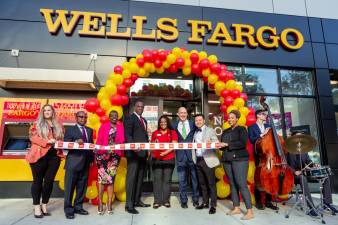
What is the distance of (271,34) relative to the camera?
6.86 meters

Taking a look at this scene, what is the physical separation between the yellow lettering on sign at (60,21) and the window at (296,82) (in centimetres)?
604

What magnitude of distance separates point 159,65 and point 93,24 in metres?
2.41

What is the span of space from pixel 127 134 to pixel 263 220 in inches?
105

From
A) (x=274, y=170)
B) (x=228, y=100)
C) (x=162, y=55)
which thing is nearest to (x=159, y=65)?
(x=162, y=55)

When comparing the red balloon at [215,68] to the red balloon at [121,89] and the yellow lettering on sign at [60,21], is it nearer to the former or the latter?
the red balloon at [121,89]

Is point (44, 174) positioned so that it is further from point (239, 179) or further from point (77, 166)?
point (239, 179)

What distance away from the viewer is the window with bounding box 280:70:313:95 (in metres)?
6.81

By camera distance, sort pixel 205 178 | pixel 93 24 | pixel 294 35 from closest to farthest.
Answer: pixel 205 178 → pixel 93 24 → pixel 294 35

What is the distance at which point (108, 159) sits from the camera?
3.97 metres

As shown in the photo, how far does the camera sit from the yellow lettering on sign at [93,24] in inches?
239

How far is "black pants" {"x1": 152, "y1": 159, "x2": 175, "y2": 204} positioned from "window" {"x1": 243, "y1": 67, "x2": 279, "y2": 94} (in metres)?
3.47

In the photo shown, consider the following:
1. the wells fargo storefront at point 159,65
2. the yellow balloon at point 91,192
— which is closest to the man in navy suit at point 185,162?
the wells fargo storefront at point 159,65

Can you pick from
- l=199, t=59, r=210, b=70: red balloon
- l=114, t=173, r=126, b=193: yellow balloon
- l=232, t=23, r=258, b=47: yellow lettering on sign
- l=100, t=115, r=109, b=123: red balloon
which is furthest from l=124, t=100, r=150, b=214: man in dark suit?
l=232, t=23, r=258, b=47: yellow lettering on sign

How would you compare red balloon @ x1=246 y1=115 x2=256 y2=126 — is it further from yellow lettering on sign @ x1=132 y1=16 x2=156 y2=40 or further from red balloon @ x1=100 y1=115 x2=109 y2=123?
yellow lettering on sign @ x1=132 y1=16 x2=156 y2=40
